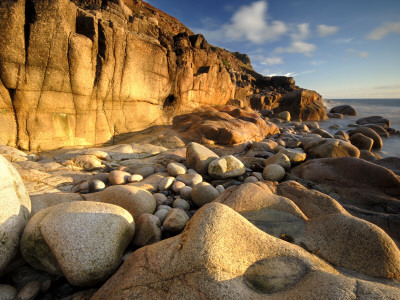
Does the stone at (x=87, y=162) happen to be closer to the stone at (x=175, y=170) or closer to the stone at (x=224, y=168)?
the stone at (x=175, y=170)

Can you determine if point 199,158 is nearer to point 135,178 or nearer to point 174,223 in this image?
point 135,178

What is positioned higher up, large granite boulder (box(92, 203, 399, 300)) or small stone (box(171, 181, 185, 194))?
large granite boulder (box(92, 203, 399, 300))

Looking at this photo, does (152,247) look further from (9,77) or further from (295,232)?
(9,77)

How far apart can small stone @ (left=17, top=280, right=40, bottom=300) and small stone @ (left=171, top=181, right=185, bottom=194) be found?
220 cm

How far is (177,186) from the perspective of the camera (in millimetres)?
3740

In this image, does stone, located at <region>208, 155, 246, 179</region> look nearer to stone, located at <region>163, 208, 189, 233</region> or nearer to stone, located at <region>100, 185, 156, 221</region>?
stone, located at <region>100, 185, 156, 221</region>

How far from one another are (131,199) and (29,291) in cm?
131

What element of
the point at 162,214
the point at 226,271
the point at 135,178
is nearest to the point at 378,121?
the point at 135,178

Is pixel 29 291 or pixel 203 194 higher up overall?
pixel 203 194

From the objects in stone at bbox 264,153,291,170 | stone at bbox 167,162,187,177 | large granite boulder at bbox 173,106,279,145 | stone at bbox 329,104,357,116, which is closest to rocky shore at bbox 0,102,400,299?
stone at bbox 167,162,187,177

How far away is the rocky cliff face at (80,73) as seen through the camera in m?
5.29

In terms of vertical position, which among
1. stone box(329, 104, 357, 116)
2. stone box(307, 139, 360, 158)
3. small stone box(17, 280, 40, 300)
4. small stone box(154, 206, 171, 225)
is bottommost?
small stone box(17, 280, 40, 300)

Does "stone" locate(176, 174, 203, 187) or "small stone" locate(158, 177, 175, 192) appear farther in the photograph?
"stone" locate(176, 174, 203, 187)

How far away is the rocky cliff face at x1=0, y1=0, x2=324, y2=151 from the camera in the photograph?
17.4 feet
